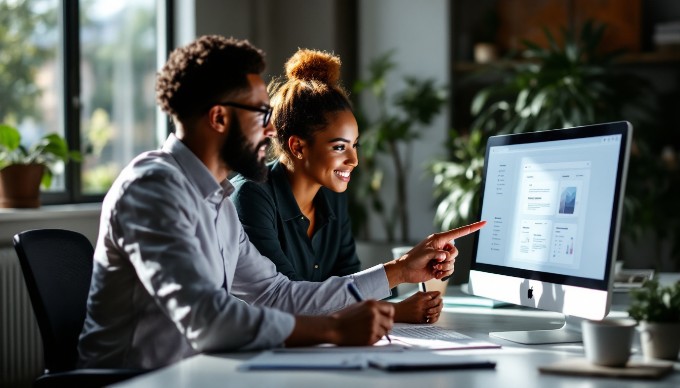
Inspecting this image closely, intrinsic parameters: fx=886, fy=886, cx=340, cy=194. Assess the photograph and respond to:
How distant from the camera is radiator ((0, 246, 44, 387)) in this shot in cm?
314

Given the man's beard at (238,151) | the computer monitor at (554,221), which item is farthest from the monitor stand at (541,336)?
the man's beard at (238,151)

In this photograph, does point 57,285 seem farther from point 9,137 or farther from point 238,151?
point 9,137

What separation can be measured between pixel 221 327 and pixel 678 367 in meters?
0.76

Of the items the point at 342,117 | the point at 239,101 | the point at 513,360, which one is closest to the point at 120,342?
the point at 239,101

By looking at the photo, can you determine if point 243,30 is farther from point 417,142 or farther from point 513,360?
point 513,360

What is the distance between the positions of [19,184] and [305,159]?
1.46m

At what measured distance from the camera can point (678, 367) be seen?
145 centimetres

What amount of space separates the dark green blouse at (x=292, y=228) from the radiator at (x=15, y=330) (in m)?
1.23

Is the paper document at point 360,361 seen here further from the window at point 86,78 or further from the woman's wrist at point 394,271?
the window at point 86,78

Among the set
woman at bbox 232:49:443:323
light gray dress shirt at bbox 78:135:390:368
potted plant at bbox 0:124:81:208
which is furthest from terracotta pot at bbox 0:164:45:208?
light gray dress shirt at bbox 78:135:390:368

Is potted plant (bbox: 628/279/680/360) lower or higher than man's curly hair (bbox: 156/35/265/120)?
lower

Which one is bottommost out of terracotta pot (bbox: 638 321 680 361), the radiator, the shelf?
the radiator

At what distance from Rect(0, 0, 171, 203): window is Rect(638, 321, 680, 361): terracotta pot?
2893 millimetres

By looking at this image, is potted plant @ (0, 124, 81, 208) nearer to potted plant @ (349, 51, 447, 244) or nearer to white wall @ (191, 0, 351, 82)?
white wall @ (191, 0, 351, 82)
